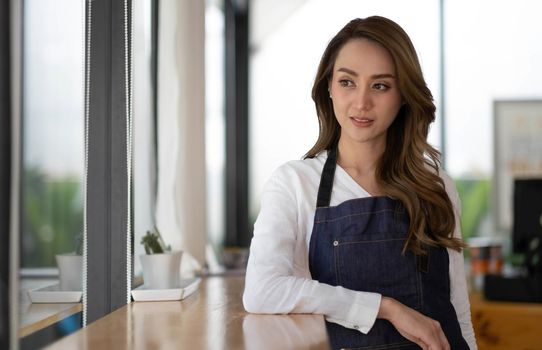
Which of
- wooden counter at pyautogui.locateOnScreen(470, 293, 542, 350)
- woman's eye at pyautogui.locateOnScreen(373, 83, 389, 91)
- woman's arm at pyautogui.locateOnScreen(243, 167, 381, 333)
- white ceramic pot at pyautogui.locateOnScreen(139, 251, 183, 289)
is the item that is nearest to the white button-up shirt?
woman's arm at pyautogui.locateOnScreen(243, 167, 381, 333)

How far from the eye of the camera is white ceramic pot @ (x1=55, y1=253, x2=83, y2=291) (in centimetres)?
160

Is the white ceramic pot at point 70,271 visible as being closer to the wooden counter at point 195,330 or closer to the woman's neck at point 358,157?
the wooden counter at point 195,330

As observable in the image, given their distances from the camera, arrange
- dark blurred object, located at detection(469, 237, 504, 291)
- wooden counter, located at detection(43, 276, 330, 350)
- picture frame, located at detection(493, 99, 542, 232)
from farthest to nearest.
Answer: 1. picture frame, located at detection(493, 99, 542, 232)
2. dark blurred object, located at detection(469, 237, 504, 291)
3. wooden counter, located at detection(43, 276, 330, 350)

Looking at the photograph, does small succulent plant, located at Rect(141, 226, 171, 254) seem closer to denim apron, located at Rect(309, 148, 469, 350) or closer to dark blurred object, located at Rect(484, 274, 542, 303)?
denim apron, located at Rect(309, 148, 469, 350)

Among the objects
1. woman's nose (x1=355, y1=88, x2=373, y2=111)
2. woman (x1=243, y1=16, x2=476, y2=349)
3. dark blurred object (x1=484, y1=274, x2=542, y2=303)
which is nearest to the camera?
woman (x1=243, y1=16, x2=476, y2=349)

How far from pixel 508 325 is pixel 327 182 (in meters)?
2.13

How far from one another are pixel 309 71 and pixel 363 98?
3.14 meters

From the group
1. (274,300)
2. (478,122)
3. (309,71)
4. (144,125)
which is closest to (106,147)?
(144,125)

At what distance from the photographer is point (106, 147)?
1.84 metres

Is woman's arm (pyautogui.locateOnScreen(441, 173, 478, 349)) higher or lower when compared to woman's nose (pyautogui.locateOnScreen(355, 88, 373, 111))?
lower

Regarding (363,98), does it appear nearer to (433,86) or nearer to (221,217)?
Answer: (221,217)

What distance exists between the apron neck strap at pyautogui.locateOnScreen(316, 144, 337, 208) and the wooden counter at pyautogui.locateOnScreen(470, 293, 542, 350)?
205 cm

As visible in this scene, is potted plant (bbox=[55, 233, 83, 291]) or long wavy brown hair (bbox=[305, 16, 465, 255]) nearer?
potted plant (bbox=[55, 233, 83, 291])

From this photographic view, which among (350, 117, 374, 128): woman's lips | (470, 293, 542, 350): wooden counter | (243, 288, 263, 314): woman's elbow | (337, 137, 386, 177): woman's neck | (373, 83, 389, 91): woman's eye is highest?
(373, 83, 389, 91): woman's eye
